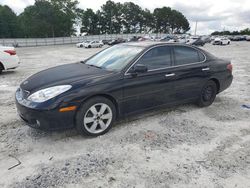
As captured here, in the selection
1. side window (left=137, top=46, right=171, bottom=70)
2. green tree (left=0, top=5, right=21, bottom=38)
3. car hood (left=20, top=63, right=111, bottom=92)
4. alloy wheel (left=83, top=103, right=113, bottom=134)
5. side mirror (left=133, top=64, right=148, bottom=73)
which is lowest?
alloy wheel (left=83, top=103, right=113, bottom=134)

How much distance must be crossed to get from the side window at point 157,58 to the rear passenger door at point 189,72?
7.5 inches

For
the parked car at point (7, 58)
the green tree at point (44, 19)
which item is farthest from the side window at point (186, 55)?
the green tree at point (44, 19)

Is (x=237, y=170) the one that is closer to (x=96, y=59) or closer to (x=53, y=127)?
(x=53, y=127)

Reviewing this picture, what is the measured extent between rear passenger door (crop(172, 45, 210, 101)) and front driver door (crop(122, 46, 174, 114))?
0.60 ft

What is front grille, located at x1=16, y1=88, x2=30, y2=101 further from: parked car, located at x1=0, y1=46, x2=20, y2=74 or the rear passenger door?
parked car, located at x1=0, y1=46, x2=20, y2=74

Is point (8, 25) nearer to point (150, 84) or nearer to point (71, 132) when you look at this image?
point (71, 132)

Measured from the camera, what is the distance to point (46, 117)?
3021 millimetres

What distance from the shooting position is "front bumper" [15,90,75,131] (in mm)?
3018

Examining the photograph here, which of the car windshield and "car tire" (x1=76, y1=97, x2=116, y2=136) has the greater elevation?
the car windshield

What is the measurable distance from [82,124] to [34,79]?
3.95 feet

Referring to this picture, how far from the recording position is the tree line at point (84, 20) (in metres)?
65.1

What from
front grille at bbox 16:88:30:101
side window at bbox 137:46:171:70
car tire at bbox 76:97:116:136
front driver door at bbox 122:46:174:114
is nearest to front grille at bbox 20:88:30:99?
front grille at bbox 16:88:30:101

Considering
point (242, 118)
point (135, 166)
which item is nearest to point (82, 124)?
point (135, 166)

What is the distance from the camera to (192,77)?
442cm
